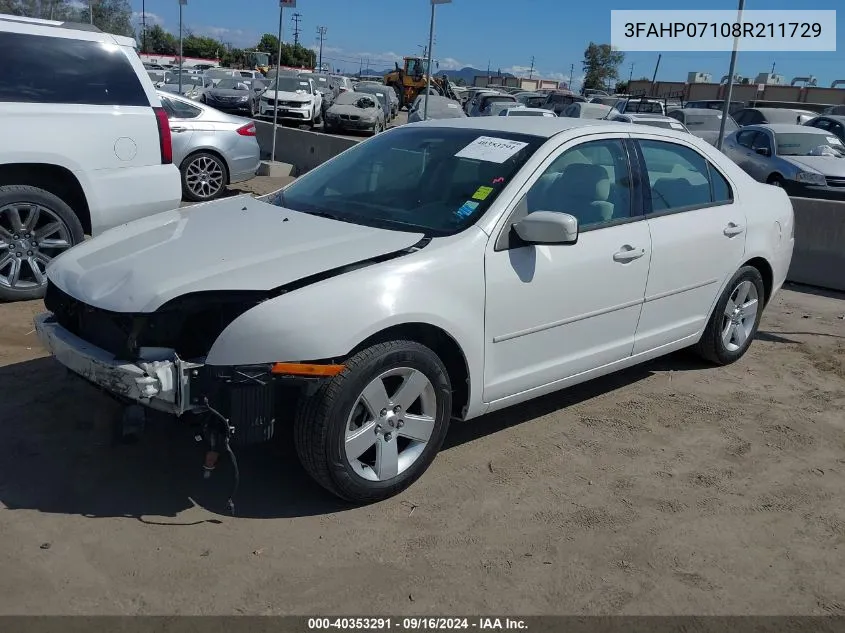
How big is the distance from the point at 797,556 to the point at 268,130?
14756mm

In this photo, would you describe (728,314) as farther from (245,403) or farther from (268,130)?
(268,130)

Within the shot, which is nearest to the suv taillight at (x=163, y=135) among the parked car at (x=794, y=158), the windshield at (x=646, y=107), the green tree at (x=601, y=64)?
the parked car at (x=794, y=158)

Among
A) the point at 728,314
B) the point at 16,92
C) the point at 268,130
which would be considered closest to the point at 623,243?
the point at 728,314

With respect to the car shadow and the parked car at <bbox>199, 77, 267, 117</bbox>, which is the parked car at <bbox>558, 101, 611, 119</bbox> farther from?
the car shadow

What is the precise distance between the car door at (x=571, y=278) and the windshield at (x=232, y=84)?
95.4ft

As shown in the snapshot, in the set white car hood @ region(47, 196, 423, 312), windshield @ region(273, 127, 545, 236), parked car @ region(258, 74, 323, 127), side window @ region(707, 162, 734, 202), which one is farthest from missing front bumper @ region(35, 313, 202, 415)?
parked car @ region(258, 74, 323, 127)

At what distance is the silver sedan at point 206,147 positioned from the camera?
1061 centimetres

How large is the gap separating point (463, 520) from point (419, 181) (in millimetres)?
1780

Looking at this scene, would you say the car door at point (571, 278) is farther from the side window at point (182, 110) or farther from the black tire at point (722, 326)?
the side window at point (182, 110)

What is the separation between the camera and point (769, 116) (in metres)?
19.7

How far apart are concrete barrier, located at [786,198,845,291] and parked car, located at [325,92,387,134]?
62.9 feet

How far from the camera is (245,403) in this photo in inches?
127
